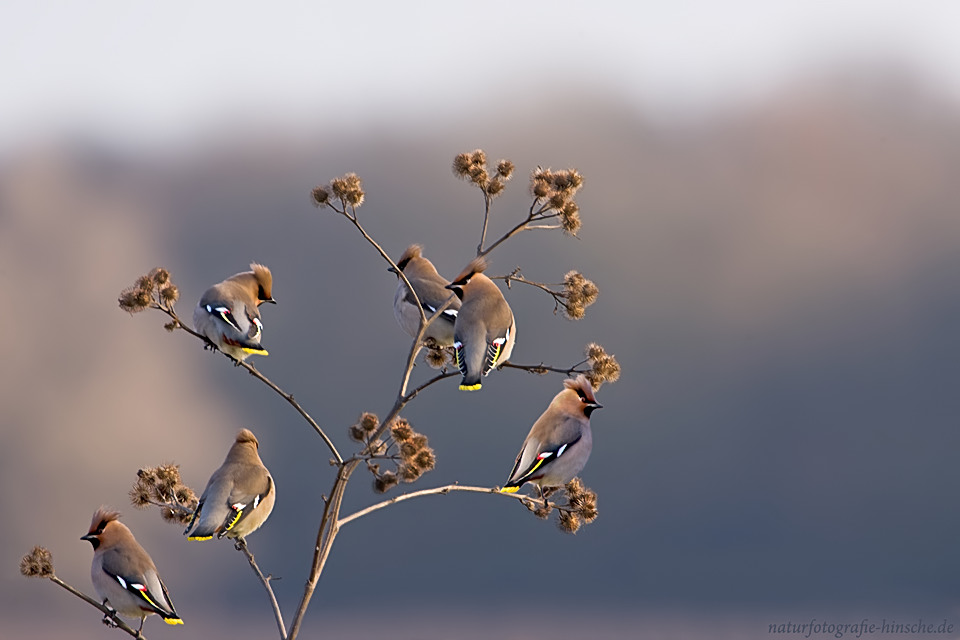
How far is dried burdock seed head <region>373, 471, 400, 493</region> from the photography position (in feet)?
9.84

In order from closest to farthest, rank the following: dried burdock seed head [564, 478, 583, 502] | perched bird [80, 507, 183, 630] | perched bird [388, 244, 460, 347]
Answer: dried burdock seed head [564, 478, 583, 502], perched bird [80, 507, 183, 630], perched bird [388, 244, 460, 347]

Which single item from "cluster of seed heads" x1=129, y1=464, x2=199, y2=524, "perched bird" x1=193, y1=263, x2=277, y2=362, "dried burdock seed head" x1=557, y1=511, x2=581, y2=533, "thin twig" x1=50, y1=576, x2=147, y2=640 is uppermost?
"perched bird" x1=193, y1=263, x2=277, y2=362

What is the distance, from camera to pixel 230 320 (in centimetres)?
354

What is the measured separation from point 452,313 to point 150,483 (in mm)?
1316

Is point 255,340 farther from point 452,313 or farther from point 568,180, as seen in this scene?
point 568,180

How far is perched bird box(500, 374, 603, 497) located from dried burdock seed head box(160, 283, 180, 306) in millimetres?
1202

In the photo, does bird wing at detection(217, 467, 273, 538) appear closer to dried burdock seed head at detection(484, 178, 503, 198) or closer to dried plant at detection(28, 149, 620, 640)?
dried plant at detection(28, 149, 620, 640)

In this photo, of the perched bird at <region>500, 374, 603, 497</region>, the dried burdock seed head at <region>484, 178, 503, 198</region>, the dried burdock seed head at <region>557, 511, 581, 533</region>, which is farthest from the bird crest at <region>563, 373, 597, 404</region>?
the dried burdock seed head at <region>484, 178, 503, 198</region>

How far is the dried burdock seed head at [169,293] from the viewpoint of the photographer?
301cm

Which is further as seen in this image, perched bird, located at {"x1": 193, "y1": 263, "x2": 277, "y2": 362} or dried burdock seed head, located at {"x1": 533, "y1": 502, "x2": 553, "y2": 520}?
perched bird, located at {"x1": 193, "y1": 263, "x2": 277, "y2": 362}

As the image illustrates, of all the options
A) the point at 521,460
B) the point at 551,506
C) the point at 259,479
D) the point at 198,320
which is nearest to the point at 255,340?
the point at 198,320

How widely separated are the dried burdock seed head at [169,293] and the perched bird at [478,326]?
35.7 inches

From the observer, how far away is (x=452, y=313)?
3.91m

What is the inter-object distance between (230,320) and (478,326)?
2.88ft
